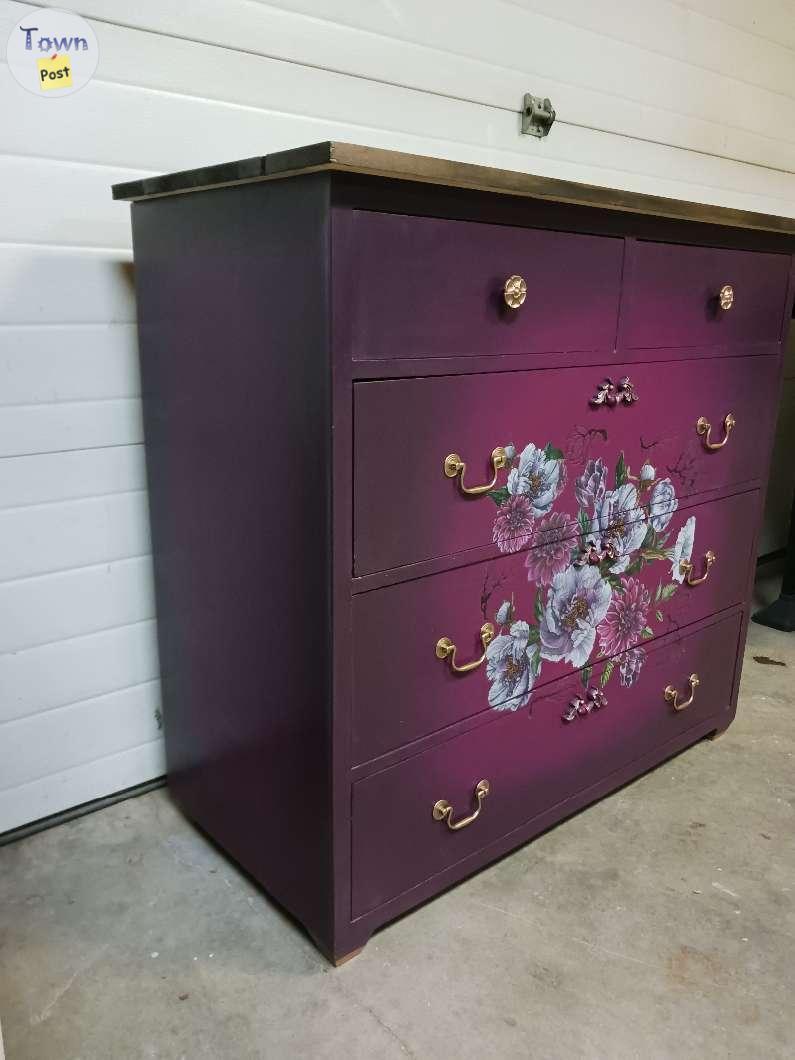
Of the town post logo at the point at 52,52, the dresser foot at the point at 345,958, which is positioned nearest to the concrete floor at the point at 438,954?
the dresser foot at the point at 345,958

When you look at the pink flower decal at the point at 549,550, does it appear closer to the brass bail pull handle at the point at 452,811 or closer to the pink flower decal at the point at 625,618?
the pink flower decal at the point at 625,618

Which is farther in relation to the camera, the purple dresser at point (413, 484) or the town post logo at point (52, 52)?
the town post logo at point (52, 52)

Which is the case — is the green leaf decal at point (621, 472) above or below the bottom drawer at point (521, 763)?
above

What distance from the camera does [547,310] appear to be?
125 centimetres

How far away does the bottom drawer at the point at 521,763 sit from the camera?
1.26 metres

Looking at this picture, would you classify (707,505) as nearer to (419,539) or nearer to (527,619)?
(527,619)

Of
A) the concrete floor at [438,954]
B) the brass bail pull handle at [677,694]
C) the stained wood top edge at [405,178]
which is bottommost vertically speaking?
the concrete floor at [438,954]

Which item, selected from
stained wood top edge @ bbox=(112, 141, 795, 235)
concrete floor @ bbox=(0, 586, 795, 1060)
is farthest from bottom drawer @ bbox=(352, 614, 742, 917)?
stained wood top edge @ bbox=(112, 141, 795, 235)

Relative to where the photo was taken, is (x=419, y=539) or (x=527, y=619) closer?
(x=419, y=539)

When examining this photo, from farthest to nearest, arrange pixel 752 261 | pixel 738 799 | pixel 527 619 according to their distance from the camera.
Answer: pixel 738 799 < pixel 752 261 < pixel 527 619

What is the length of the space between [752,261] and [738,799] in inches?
42.3

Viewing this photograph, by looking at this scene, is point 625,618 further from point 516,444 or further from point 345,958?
point 345,958

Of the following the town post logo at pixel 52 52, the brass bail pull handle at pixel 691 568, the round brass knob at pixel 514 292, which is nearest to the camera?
the round brass knob at pixel 514 292

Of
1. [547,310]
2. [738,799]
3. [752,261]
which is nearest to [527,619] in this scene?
[547,310]
